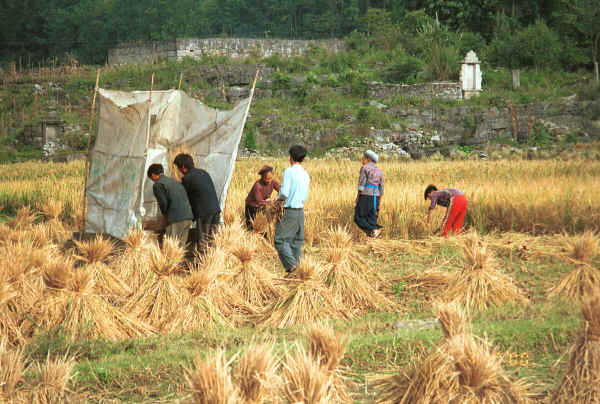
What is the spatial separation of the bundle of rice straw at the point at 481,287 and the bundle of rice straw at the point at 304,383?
3.74 meters

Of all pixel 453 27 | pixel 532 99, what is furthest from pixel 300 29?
pixel 532 99

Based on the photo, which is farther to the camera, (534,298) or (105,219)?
(105,219)

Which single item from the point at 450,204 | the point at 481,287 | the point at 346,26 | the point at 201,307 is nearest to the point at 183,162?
the point at 201,307

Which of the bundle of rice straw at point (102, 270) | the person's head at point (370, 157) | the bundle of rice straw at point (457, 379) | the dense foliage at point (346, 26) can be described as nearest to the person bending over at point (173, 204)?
the bundle of rice straw at point (102, 270)

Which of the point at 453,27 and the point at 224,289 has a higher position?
the point at 453,27

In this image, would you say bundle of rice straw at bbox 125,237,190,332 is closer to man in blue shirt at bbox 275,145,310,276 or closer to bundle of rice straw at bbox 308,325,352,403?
man in blue shirt at bbox 275,145,310,276

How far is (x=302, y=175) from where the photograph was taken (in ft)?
24.0

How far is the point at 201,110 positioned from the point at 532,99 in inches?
784

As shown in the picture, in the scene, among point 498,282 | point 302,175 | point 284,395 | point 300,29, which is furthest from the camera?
point 300,29

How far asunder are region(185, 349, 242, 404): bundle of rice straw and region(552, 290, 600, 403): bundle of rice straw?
6.05ft

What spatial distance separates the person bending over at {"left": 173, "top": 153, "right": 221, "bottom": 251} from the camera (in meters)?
8.21

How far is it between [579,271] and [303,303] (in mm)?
2839

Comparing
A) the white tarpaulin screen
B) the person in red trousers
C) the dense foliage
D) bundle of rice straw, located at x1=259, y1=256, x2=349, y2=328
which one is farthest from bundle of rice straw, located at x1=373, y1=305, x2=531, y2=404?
the dense foliage

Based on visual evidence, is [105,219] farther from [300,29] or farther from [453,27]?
[300,29]
